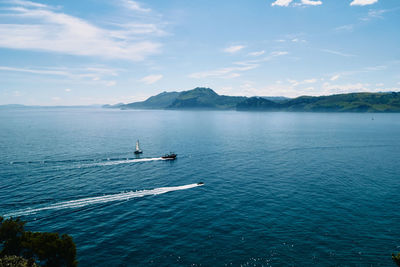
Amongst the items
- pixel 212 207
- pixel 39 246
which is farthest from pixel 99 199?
pixel 39 246

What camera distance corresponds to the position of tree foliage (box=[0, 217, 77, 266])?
35969 mm

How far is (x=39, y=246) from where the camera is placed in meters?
36.0

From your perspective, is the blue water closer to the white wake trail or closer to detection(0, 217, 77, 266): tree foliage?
the white wake trail

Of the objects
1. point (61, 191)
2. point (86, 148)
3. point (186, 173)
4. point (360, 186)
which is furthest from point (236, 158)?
point (86, 148)

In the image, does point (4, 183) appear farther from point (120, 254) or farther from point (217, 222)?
point (217, 222)

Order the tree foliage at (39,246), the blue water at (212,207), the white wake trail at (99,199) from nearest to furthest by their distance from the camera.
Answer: the tree foliage at (39,246) → the blue water at (212,207) → the white wake trail at (99,199)

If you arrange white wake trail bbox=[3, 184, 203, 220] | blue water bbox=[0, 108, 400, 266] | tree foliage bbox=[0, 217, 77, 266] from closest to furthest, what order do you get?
tree foliage bbox=[0, 217, 77, 266], blue water bbox=[0, 108, 400, 266], white wake trail bbox=[3, 184, 203, 220]

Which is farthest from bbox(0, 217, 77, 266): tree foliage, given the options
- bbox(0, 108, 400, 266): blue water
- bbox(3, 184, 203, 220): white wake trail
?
bbox(3, 184, 203, 220): white wake trail

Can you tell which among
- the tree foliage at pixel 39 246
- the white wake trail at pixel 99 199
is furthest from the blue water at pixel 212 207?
the tree foliage at pixel 39 246

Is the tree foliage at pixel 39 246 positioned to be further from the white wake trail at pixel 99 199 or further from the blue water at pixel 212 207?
the white wake trail at pixel 99 199

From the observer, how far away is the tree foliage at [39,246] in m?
36.0

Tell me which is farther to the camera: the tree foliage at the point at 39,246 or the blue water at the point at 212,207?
the blue water at the point at 212,207

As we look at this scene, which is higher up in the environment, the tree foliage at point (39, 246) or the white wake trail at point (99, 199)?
the tree foliage at point (39, 246)

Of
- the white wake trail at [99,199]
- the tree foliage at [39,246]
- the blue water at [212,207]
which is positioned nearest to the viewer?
the tree foliage at [39,246]
